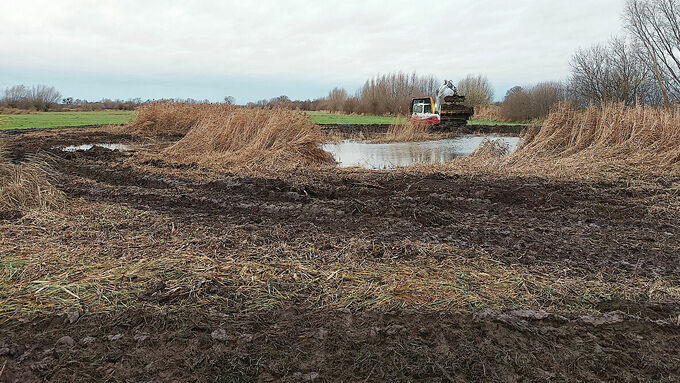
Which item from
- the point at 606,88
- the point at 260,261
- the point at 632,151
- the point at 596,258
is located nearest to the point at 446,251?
the point at 596,258

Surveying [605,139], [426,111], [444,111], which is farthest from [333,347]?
[426,111]

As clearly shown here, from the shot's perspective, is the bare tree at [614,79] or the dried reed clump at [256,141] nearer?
the dried reed clump at [256,141]

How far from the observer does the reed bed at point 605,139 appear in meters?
9.21

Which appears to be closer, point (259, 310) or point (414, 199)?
point (259, 310)

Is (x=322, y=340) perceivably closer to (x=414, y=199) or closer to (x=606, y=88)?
(x=414, y=199)

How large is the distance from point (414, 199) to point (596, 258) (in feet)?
8.44

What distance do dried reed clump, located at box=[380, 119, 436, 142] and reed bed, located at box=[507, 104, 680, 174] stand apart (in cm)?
833

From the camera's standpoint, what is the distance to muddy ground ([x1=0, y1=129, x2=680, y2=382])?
2.22 meters

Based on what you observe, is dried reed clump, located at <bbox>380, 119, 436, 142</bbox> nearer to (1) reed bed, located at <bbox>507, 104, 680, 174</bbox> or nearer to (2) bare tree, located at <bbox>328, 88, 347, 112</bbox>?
(1) reed bed, located at <bbox>507, 104, 680, 174</bbox>

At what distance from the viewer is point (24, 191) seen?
548cm

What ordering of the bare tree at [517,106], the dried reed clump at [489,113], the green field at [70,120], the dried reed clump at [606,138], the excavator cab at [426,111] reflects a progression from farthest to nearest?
the dried reed clump at [489,113], the bare tree at [517,106], the excavator cab at [426,111], the green field at [70,120], the dried reed clump at [606,138]

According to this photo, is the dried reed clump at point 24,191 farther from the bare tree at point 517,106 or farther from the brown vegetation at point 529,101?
the bare tree at point 517,106

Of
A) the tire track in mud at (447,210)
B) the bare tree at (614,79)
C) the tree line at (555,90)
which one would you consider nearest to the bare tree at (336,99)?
the tree line at (555,90)

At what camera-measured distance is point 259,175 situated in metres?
8.30
